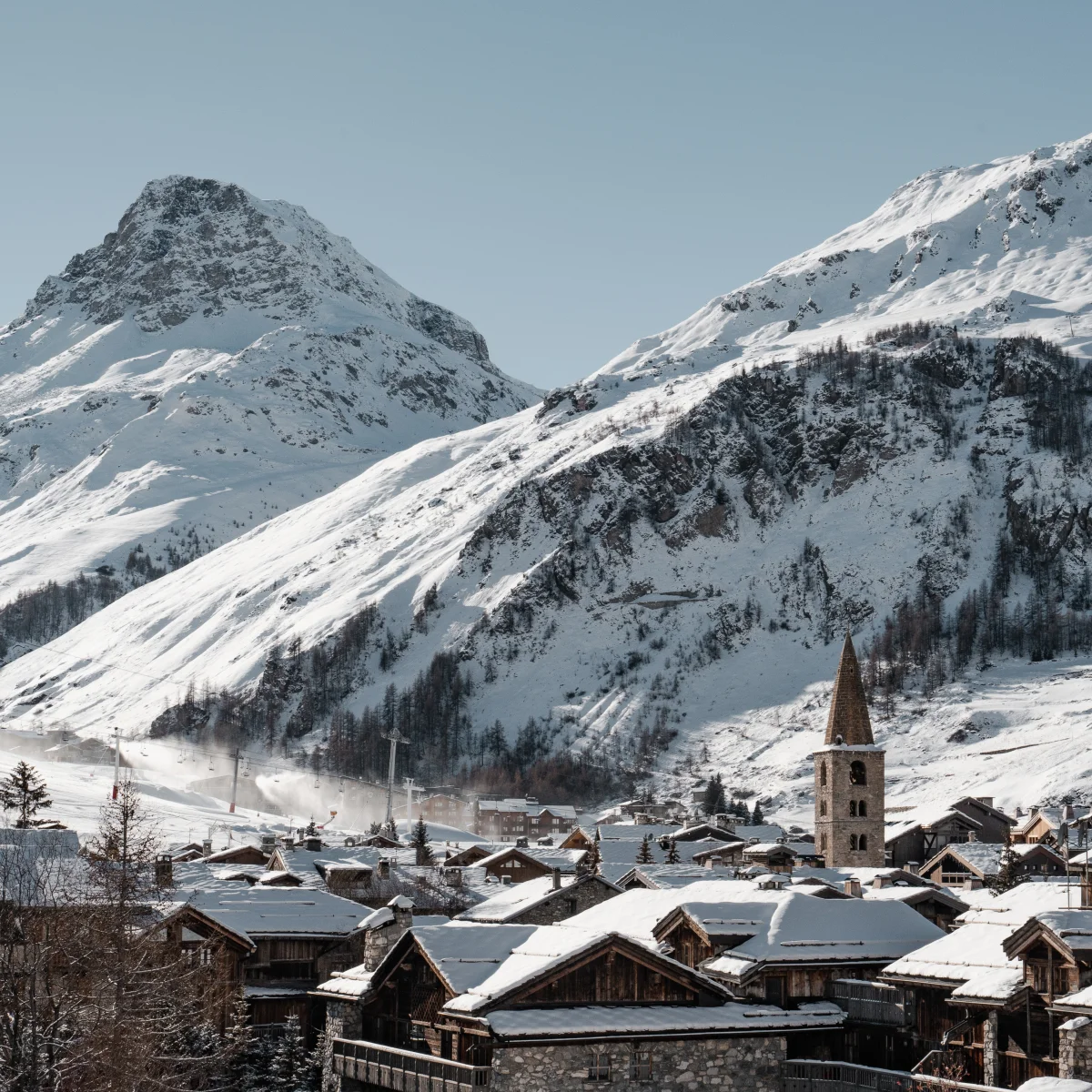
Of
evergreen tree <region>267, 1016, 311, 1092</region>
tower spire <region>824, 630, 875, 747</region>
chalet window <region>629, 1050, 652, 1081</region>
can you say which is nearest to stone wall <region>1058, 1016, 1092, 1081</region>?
chalet window <region>629, 1050, 652, 1081</region>

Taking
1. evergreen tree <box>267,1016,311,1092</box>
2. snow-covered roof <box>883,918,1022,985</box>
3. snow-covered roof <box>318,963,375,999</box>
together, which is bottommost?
evergreen tree <box>267,1016,311,1092</box>

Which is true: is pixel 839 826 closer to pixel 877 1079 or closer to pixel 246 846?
pixel 246 846

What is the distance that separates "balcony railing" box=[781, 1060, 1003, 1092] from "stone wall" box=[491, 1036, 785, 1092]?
15.7 inches

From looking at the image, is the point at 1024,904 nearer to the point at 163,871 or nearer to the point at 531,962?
the point at 531,962

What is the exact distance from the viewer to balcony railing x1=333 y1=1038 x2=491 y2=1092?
4769 cm

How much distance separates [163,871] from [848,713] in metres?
62.1

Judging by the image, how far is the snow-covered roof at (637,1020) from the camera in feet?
156

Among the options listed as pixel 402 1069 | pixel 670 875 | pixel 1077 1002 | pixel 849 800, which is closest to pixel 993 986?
pixel 1077 1002

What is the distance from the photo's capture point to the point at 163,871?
66.0 metres

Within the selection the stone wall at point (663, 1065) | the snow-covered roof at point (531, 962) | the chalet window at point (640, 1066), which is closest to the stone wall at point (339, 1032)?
the snow-covered roof at point (531, 962)

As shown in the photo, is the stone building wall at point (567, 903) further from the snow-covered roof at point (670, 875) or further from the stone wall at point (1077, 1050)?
the stone wall at point (1077, 1050)

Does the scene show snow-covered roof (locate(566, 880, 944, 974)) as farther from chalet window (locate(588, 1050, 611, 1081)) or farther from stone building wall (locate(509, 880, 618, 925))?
chalet window (locate(588, 1050, 611, 1081))

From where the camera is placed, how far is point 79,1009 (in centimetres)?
4119

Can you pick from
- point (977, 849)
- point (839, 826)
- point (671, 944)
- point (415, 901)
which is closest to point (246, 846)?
point (415, 901)
